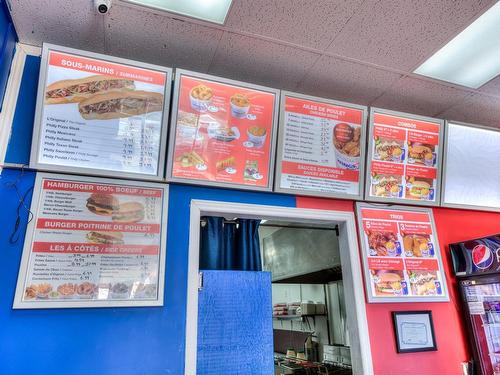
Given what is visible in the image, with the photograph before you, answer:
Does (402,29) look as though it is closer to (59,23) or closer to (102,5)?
(102,5)

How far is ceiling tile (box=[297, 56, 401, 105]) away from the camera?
2.41 meters

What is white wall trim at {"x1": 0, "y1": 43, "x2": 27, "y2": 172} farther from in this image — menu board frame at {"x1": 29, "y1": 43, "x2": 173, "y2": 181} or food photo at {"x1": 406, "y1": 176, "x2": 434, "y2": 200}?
food photo at {"x1": 406, "y1": 176, "x2": 434, "y2": 200}

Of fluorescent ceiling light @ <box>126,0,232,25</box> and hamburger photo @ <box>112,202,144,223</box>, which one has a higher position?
fluorescent ceiling light @ <box>126,0,232,25</box>

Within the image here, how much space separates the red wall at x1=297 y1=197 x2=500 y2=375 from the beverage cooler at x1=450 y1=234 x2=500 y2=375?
0.27 feet

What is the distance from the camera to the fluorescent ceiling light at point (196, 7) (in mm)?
1887

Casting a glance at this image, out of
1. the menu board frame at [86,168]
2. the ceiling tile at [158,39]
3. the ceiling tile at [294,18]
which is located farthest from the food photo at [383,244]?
the ceiling tile at [158,39]

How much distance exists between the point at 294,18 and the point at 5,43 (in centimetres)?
158

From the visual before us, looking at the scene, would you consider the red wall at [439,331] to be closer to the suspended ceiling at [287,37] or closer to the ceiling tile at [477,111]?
the ceiling tile at [477,111]

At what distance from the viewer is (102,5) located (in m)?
1.82

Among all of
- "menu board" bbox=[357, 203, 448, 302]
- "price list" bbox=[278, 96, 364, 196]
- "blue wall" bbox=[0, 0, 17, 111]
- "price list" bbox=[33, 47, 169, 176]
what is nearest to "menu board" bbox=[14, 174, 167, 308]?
"price list" bbox=[33, 47, 169, 176]

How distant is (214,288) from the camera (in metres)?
2.37

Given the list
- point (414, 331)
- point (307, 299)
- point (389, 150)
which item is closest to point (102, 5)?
point (389, 150)

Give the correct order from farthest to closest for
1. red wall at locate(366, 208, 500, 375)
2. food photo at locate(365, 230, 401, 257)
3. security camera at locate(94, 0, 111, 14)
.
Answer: food photo at locate(365, 230, 401, 257) < red wall at locate(366, 208, 500, 375) < security camera at locate(94, 0, 111, 14)

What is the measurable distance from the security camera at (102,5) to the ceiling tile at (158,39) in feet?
0.22
